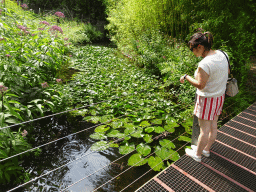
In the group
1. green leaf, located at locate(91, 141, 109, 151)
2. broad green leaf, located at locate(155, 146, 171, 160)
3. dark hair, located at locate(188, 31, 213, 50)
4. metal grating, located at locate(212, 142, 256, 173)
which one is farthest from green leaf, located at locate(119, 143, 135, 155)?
dark hair, located at locate(188, 31, 213, 50)

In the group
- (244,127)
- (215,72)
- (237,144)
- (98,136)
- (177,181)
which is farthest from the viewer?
(98,136)

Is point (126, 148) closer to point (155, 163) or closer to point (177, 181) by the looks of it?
point (155, 163)

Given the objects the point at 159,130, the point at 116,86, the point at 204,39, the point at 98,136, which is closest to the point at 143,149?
the point at 159,130

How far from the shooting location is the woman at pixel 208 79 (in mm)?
1433

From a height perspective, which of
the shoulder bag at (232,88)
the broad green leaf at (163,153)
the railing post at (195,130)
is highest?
the shoulder bag at (232,88)

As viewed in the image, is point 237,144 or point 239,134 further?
point 239,134

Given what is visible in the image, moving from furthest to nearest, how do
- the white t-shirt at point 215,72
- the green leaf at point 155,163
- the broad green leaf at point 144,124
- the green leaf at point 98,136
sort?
the broad green leaf at point 144,124 → the green leaf at point 98,136 → the green leaf at point 155,163 → the white t-shirt at point 215,72

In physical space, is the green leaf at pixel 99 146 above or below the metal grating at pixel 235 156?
below

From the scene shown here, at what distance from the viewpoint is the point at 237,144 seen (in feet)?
7.12

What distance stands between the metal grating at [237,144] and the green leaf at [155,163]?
33.8 inches

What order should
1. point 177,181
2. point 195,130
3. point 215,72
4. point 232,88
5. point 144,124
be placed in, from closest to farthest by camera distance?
1. point 215,72
2. point 177,181
3. point 232,88
4. point 195,130
5. point 144,124

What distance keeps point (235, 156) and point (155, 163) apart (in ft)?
3.30

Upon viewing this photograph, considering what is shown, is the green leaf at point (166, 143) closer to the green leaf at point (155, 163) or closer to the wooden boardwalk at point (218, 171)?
the green leaf at point (155, 163)

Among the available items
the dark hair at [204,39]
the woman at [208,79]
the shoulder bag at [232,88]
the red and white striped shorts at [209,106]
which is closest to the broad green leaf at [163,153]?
the woman at [208,79]
